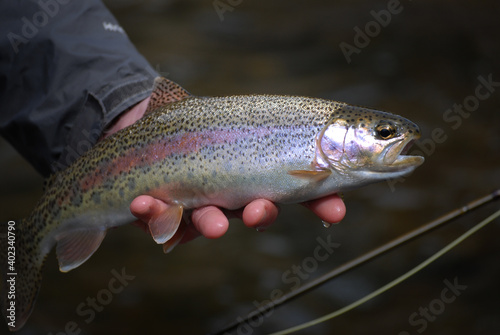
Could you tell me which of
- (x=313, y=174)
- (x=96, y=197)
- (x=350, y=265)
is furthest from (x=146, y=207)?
(x=350, y=265)

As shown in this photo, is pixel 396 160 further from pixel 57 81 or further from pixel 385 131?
pixel 57 81

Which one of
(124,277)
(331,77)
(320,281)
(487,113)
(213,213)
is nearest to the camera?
(213,213)

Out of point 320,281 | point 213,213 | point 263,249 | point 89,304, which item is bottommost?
point 263,249

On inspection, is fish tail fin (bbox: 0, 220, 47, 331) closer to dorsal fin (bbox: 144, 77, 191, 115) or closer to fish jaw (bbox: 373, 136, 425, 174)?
dorsal fin (bbox: 144, 77, 191, 115)

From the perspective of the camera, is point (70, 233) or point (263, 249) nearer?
point (70, 233)

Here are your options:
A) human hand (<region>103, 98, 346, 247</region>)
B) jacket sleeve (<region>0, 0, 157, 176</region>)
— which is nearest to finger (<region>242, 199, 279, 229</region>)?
human hand (<region>103, 98, 346, 247</region>)

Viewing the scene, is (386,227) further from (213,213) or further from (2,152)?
(2,152)

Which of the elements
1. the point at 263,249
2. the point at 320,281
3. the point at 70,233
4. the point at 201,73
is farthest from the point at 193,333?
the point at 201,73
